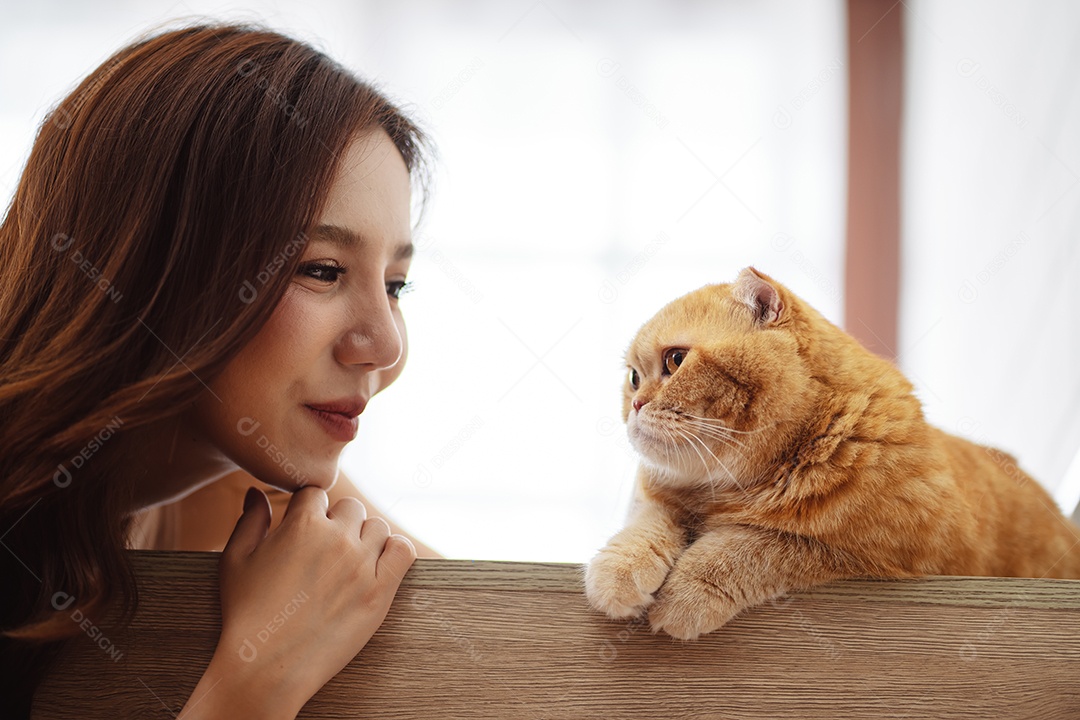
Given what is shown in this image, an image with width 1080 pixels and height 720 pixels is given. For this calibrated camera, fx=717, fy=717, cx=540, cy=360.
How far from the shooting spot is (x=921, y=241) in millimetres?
2385

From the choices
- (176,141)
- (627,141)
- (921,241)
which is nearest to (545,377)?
(627,141)

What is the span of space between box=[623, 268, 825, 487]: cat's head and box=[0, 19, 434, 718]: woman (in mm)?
352

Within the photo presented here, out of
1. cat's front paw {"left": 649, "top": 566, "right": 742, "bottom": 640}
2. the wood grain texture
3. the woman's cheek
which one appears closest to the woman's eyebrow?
the woman's cheek

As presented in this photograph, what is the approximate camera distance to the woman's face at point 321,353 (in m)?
0.81

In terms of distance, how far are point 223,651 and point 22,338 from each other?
0.42m

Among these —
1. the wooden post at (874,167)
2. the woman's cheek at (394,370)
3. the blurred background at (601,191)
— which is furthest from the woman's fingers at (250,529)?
the wooden post at (874,167)

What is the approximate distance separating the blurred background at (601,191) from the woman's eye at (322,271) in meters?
1.31

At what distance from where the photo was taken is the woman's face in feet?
2.66

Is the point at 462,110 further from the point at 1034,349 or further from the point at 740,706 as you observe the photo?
the point at 740,706

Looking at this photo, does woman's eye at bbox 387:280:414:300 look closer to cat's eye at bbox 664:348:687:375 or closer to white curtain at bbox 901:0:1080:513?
cat's eye at bbox 664:348:687:375

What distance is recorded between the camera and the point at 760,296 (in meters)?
0.94

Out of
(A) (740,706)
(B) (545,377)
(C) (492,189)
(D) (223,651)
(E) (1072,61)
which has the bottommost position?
(B) (545,377)

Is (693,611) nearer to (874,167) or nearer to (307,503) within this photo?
(307,503)

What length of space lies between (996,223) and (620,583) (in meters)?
1.98
